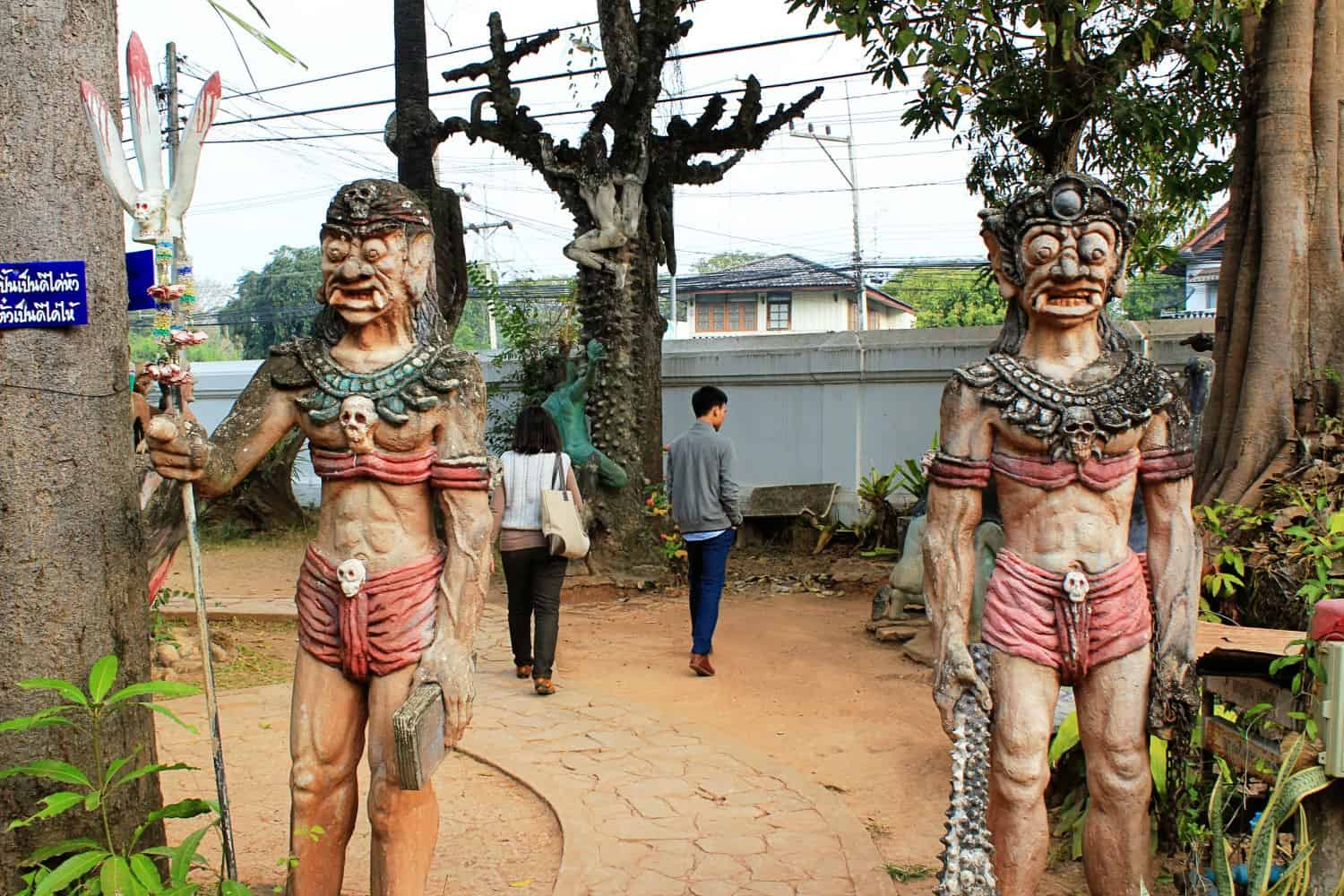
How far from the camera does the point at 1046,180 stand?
3.57 metres

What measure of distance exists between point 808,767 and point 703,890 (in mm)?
1749

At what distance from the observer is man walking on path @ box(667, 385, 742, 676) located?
738 centimetres

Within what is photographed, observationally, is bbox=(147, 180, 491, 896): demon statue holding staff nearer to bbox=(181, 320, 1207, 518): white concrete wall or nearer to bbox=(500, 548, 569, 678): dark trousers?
bbox=(500, 548, 569, 678): dark trousers

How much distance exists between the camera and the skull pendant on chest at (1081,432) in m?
3.42

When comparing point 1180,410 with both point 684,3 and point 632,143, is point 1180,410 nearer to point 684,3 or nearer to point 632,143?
point 632,143

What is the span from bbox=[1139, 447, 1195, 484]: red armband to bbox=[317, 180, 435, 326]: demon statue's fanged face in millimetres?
2211

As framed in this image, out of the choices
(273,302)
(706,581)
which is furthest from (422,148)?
(273,302)

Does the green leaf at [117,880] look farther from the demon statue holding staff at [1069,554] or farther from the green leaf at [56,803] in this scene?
the demon statue holding staff at [1069,554]

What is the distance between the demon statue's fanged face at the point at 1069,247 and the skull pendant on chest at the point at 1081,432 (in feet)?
0.95

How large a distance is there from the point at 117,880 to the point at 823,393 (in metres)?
10.1

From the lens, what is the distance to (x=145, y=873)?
2992 mm

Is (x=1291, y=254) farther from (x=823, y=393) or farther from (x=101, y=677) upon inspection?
(x=101, y=677)

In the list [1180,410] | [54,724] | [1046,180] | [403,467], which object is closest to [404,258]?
[403,467]

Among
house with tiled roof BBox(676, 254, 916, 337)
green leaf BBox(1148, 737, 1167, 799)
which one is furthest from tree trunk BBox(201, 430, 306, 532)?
house with tiled roof BBox(676, 254, 916, 337)
